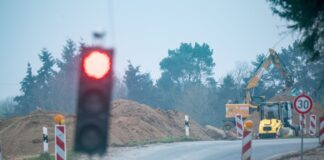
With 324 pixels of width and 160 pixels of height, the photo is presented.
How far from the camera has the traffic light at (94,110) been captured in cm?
400

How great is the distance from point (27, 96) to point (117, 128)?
165 ft

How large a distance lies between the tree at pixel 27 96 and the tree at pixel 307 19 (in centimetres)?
6216

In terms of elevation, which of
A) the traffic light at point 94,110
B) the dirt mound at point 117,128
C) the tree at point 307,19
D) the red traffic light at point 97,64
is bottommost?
the dirt mound at point 117,128

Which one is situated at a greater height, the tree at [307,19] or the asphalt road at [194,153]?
the tree at [307,19]

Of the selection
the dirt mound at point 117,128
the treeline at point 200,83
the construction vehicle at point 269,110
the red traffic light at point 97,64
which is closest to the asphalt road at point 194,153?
the dirt mound at point 117,128

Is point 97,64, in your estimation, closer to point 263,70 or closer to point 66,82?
point 263,70

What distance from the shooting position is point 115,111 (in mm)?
34156

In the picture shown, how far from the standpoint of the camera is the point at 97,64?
4.24m

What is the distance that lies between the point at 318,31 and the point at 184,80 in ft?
242

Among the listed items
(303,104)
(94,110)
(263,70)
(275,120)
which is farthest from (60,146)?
(263,70)

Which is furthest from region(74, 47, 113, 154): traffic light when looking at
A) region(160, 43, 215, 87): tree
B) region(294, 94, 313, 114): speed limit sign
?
region(160, 43, 215, 87): tree

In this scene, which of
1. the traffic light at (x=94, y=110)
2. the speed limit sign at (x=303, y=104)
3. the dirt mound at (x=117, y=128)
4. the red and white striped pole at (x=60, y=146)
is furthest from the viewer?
the dirt mound at (x=117, y=128)

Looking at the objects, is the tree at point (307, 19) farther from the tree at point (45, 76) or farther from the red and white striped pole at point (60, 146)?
the tree at point (45, 76)

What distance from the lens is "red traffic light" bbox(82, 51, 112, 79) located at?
418cm
